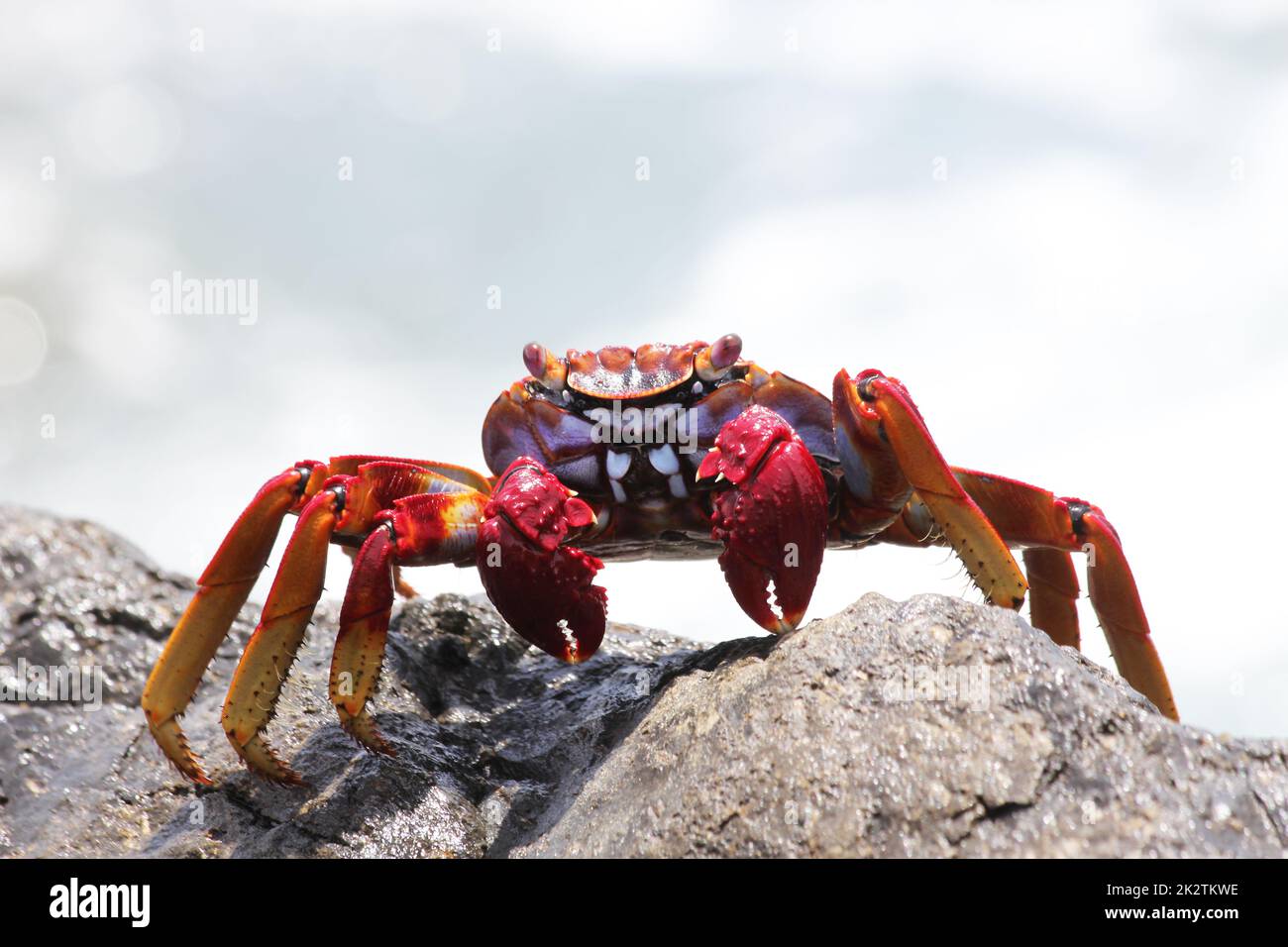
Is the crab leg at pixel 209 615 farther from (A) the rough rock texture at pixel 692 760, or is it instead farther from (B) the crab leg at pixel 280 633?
(B) the crab leg at pixel 280 633

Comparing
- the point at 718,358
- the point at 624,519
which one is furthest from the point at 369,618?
the point at 718,358

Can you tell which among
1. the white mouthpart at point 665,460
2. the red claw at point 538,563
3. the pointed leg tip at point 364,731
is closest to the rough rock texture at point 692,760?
the pointed leg tip at point 364,731

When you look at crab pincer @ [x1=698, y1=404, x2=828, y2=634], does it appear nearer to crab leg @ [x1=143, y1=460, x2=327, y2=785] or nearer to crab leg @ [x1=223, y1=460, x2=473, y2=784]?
crab leg @ [x1=223, y1=460, x2=473, y2=784]

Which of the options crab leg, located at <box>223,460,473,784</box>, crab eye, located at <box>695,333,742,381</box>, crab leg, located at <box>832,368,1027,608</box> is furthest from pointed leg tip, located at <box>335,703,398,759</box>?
crab leg, located at <box>832,368,1027,608</box>

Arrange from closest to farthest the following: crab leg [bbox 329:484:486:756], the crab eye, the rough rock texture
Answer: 1. the rough rock texture
2. crab leg [bbox 329:484:486:756]
3. the crab eye

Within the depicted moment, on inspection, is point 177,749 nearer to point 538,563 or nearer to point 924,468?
point 538,563

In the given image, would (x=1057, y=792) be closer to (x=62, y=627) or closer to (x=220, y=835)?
(x=220, y=835)
